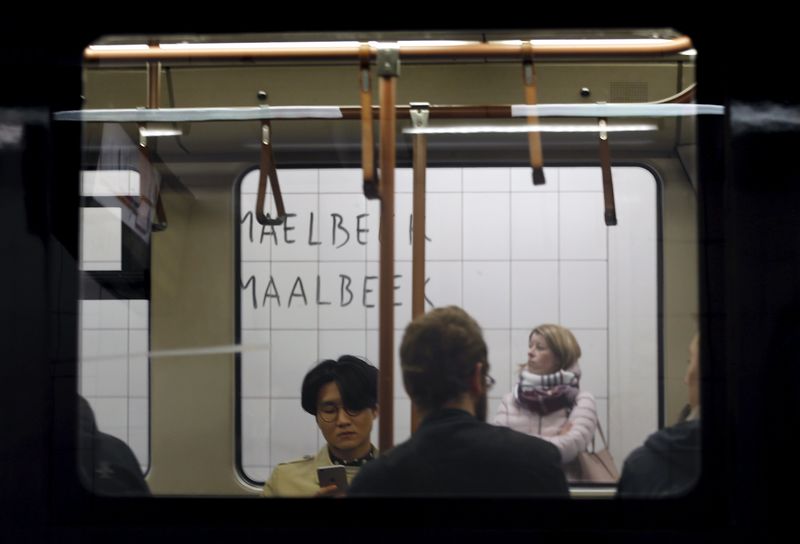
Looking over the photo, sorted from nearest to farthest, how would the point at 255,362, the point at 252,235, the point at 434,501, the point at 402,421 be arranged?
the point at 434,501 → the point at 402,421 → the point at 255,362 → the point at 252,235

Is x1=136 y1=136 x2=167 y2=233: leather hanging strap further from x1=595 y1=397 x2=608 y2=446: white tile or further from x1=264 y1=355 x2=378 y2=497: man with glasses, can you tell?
x1=595 y1=397 x2=608 y2=446: white tile

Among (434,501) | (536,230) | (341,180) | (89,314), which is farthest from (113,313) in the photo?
(536,230)

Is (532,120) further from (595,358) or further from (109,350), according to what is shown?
(109,350)

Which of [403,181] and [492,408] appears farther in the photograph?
[403,181]

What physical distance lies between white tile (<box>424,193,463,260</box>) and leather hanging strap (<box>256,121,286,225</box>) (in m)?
0.31

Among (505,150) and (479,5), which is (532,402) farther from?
(479,5)

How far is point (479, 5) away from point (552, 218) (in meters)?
0.43

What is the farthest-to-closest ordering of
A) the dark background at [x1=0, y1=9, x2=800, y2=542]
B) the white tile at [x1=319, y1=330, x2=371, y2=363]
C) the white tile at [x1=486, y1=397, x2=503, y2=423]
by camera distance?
1. the white tile at [x1=319, y1=330, x2=371, y2=363]
2. the white tile at [x1=486, y1=397, x2=503, y2=423]
3. the dark background at [x1=0, y1=9, x2=800, y2=542]

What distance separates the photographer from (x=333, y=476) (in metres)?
1.80

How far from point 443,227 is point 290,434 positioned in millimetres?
540

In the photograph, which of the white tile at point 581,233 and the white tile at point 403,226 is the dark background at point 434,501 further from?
the white tile at point 403,226

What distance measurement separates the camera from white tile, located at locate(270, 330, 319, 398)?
1780 millimetres

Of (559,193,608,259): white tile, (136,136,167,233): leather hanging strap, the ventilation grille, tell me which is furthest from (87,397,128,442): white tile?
the ventilation grille

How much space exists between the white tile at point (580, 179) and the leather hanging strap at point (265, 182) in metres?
0.58
